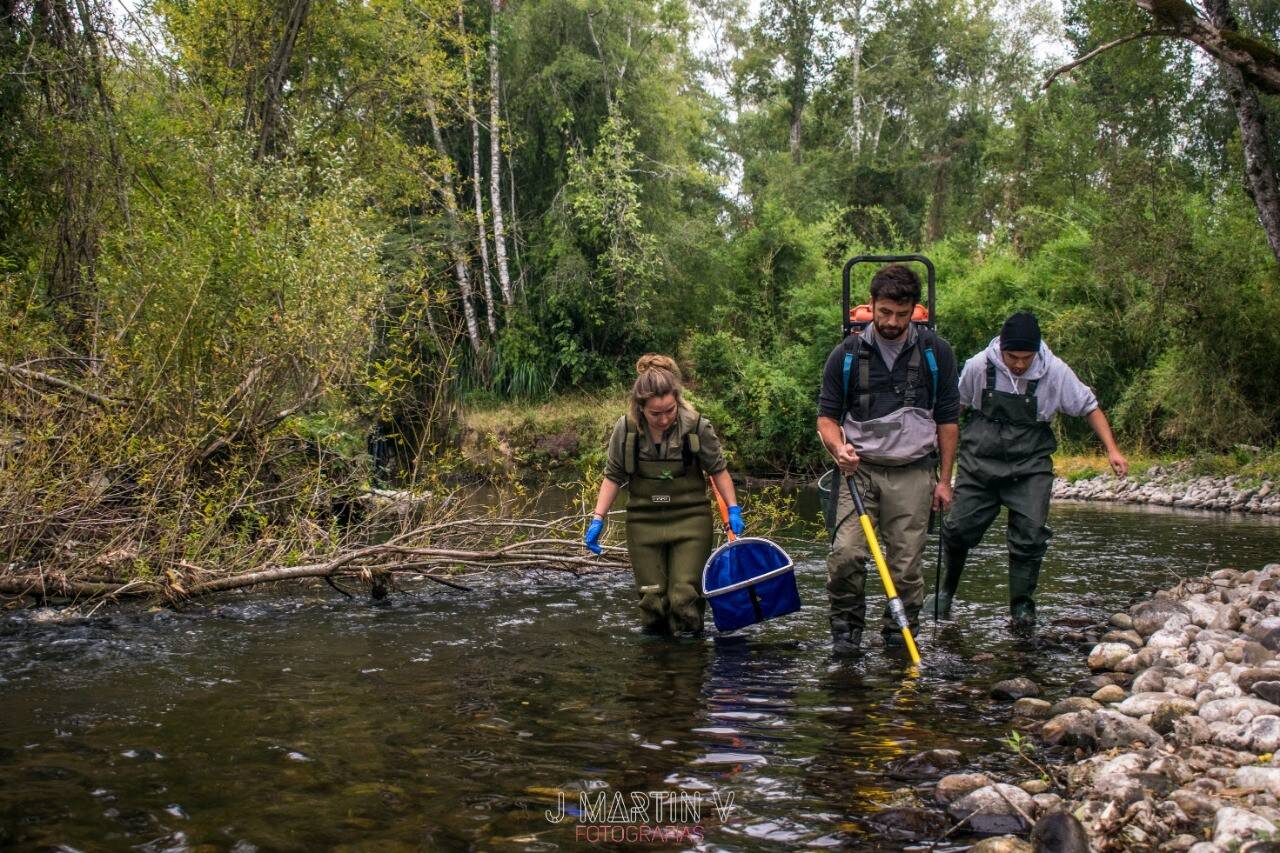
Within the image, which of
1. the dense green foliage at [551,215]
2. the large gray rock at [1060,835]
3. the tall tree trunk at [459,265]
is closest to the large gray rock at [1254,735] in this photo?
the large gray rock at [1060,835]

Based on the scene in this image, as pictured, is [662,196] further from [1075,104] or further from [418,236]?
[1075,104]

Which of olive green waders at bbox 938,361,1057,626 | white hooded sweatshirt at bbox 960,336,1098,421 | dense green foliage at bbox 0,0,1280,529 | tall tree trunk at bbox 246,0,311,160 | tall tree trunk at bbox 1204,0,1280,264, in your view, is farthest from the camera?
tall tree trunk at bbox 246,0,311,160

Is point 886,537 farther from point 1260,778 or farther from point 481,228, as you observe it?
point 481,228

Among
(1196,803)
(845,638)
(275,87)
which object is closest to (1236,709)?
(1196,803)

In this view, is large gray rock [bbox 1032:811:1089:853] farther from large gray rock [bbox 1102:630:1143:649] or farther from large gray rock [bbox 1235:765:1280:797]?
large gray rock [bbox 1102:630:1143:649]

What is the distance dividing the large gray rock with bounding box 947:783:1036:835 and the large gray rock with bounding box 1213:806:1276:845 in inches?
23.8

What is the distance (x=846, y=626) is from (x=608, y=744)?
2.27 meters

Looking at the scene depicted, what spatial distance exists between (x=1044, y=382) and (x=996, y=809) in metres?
3.86

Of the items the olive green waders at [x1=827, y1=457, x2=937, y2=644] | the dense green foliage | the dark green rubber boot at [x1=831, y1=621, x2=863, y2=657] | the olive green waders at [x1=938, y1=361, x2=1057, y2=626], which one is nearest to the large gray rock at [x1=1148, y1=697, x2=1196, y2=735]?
the olive green waders at [x1=827, y1=457, x2=937, y2=644]

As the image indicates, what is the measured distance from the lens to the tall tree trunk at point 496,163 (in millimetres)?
27359

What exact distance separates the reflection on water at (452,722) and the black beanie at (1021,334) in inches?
72.7

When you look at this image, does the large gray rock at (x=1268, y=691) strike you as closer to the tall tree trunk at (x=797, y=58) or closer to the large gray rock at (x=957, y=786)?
the large gray rock at (x=957, y=786)

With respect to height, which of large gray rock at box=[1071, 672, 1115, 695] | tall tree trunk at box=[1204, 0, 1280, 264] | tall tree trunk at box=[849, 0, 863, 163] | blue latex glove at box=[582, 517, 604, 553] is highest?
tall tree trunk at box=[849, 0, 863, 163]

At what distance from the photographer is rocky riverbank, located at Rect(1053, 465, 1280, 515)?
648 inches
